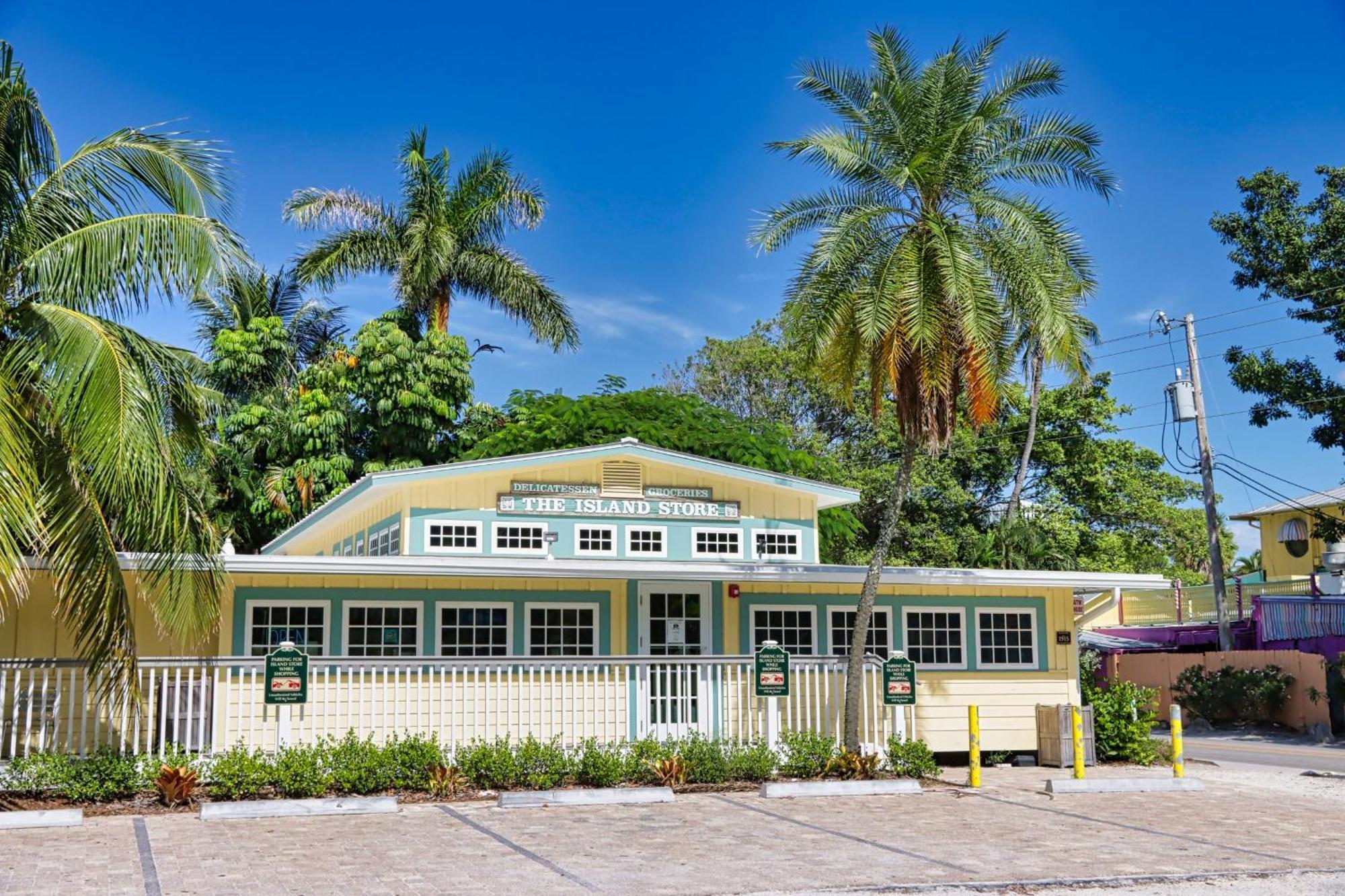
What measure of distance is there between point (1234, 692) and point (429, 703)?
1956 centimetres

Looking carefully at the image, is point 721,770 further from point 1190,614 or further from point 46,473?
point 1190,614

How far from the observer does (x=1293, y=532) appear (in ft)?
113

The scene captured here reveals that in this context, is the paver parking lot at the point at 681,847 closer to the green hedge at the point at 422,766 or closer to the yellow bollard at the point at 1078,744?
the green hedge at the point at 422,766

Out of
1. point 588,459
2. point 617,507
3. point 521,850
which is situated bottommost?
point 521,850

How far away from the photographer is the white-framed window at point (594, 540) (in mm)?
20156

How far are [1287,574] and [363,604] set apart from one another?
3439 cm

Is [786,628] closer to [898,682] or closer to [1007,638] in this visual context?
[898,682]

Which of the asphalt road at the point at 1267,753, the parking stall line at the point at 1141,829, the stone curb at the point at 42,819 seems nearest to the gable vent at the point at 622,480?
the parking stall line at the point at 1141,829

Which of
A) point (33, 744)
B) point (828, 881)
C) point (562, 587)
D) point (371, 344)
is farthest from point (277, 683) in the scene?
point (371, 344)

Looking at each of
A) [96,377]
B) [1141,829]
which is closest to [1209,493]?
[1141,829]

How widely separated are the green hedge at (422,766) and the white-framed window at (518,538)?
5332 millimetres

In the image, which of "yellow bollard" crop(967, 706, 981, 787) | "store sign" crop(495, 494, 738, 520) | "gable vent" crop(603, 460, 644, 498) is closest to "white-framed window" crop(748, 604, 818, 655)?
"store sign" crop(495, 494, 738, 520)

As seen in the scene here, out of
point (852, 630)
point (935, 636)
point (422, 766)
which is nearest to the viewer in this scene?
point (422, 766)

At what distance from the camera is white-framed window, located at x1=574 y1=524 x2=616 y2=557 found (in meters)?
20.2
